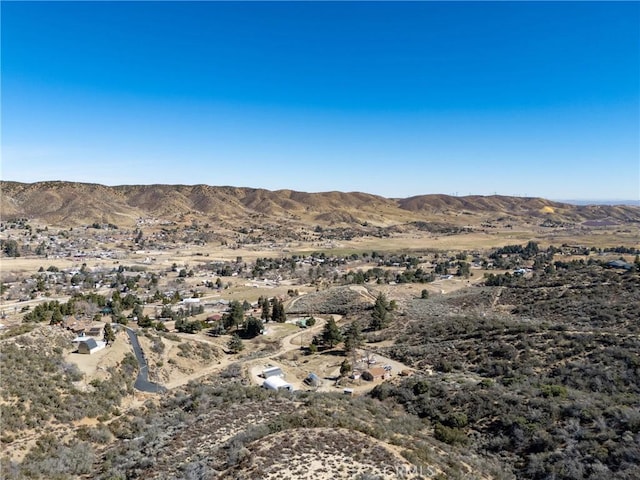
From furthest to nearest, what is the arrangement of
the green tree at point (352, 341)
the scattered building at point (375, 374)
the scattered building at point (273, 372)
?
the green tree at point (352, 341)
the scattered building at point (273, 372)
the scattered building at point (375, 374)

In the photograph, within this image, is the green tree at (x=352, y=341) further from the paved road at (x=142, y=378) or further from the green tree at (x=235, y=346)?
the paved road at (x=142, y=378)

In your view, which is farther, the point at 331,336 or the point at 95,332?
the point at 331,336

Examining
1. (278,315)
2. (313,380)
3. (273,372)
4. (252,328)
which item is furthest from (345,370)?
(278,315)

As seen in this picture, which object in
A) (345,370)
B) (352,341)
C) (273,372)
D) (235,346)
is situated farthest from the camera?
(235,346)

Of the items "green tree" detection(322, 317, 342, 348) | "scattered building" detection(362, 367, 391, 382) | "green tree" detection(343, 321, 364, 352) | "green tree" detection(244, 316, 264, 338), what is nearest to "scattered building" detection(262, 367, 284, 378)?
"scattered building" detection(362, 367, 391, 382)

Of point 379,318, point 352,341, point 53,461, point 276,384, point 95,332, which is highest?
point 95,332

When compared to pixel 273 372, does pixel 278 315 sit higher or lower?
lower

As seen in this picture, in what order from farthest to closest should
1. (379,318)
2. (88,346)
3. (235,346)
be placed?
(379,318) < (235,346) < (88,346)

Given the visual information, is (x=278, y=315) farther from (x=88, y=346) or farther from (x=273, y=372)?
(x=88, y=346)

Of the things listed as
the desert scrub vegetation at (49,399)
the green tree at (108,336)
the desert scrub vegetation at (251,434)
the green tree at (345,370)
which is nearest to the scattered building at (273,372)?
the green tree at (345,370)
